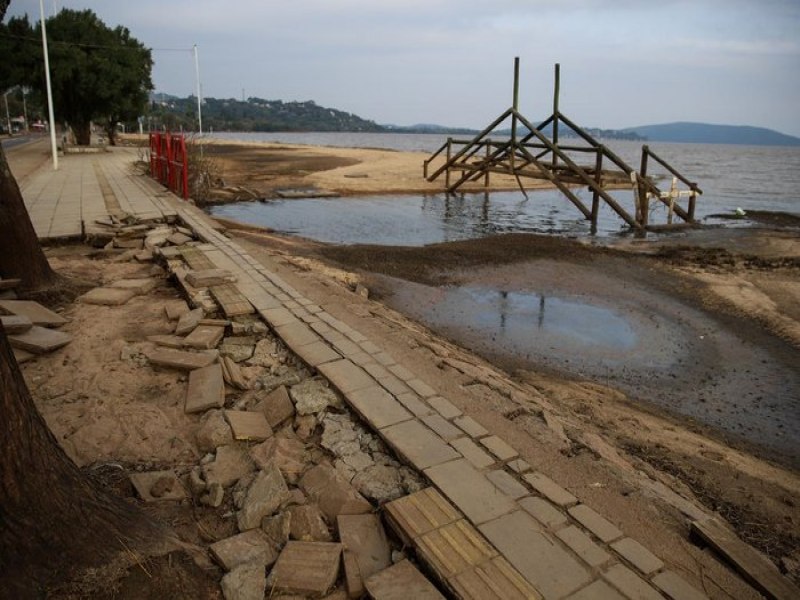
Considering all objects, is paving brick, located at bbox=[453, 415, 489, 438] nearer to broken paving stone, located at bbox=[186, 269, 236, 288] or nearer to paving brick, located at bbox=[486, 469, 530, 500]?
paving brick, located at bbox=[486, 469, 530, 500]

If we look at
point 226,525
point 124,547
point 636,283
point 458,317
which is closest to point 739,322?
point 636,283

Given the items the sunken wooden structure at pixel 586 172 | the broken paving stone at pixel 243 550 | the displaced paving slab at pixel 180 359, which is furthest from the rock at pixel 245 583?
the sunken wooden structure at pixel 586 172

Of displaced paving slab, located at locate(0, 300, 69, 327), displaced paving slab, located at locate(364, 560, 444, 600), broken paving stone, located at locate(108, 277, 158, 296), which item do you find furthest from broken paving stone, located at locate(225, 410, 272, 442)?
broken paving stone, located at locate(108, 277, 158, 296)

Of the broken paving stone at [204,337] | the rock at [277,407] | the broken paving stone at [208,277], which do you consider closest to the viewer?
the rock at [277,407]

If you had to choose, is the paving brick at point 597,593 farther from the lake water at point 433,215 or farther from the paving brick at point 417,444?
the lake water at point 433,215

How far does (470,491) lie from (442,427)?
66cm

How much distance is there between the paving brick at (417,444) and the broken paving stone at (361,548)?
1.52 feet

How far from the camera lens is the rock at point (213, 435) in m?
3.33

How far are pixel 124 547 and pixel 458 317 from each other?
5636 mm

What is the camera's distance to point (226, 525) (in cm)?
270

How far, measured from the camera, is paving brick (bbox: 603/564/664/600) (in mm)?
2242

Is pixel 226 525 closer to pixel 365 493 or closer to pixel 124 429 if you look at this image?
pixel 365 493

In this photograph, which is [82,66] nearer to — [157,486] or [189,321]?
[189,321]

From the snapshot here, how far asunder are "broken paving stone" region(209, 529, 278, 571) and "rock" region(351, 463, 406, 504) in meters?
0.56
